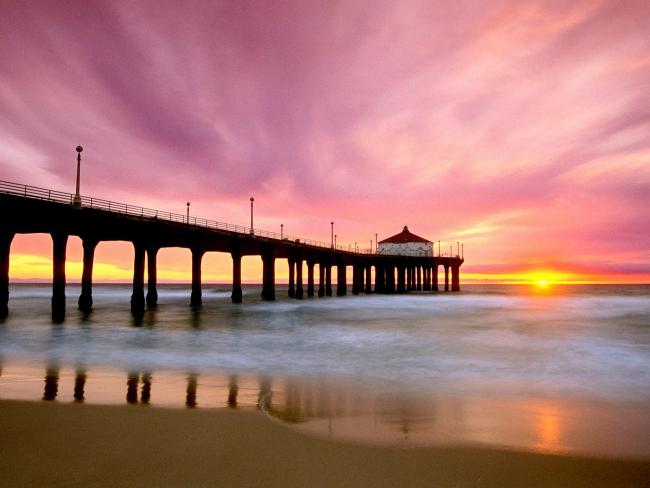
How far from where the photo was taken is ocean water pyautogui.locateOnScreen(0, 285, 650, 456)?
725cm

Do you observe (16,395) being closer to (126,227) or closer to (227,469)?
(227,469)

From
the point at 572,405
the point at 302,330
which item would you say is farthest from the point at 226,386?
the point at 302,330

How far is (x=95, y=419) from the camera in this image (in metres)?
7.05

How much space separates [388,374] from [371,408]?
4.28 m

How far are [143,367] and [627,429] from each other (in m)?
11.8

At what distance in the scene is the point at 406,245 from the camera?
9338cm

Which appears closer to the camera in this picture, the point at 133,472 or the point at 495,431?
the point at 133,472

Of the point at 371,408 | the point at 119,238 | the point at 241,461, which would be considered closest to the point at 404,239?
the point at 119,238

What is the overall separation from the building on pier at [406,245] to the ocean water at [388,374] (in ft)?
221

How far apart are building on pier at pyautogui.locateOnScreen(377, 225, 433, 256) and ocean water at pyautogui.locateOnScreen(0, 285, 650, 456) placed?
2651 inches

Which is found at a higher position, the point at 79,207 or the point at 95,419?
the point at 79,207

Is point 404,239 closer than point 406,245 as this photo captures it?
A: No

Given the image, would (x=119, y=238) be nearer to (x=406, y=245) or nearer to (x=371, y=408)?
(x=371, y=408)

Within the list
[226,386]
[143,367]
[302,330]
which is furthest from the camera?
[302,330]
